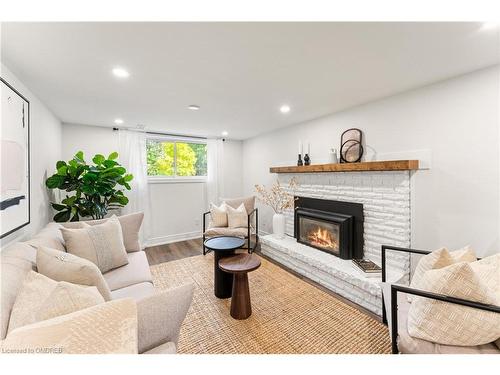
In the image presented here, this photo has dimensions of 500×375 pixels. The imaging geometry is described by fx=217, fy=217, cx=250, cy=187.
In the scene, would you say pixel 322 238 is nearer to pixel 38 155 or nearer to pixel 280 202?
pixel 280 202

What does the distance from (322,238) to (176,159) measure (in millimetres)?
3332

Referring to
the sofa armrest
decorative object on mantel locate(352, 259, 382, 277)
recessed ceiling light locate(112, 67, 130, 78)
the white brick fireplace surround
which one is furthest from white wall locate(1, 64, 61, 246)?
decorative object on mantel locate(352, 259, 382, 277)

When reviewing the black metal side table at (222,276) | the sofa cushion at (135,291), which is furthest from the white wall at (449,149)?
the sofa cushion at (135,291)

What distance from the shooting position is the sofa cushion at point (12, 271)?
92 cm

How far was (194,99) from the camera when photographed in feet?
8.32

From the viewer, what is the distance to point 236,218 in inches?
147

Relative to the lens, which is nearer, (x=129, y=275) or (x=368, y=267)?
(x=129, y=275)

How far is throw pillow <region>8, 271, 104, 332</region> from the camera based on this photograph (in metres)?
0.86

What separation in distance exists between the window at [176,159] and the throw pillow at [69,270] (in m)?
3.23

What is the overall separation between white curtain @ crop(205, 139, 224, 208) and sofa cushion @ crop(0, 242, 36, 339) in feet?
11.4

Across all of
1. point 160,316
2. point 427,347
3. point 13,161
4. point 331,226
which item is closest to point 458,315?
point 427,347

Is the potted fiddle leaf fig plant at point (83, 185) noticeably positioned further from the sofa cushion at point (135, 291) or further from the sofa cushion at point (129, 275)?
the sofa cushion at point (135, 291)

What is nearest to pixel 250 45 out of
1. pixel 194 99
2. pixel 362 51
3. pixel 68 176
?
pixel 362 51

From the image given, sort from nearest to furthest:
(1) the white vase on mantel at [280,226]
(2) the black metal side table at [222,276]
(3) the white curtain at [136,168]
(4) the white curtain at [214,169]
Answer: (2) the black metal side table at [222,276], (1) the white vase on mantel at [280,226], (3) the white curtain at [136,168], (4) the white curtain at [214,169]
